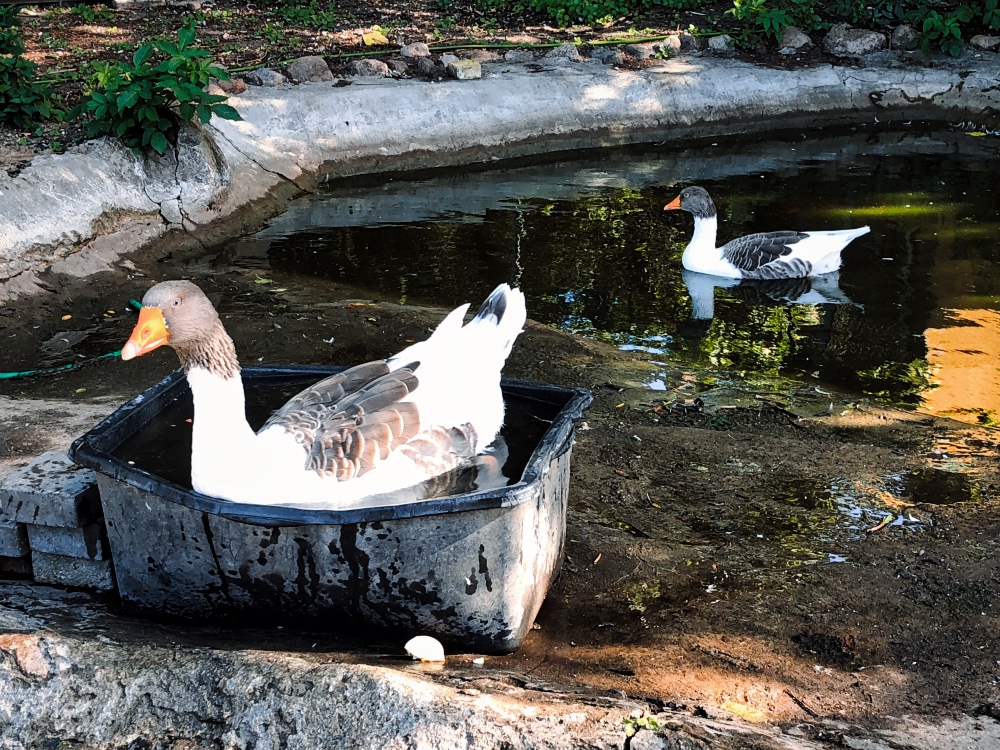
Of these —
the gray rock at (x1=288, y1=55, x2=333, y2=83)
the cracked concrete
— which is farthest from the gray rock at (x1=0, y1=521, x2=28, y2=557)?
the gray rock at (x1=288, y1=55, x2=333, y2=83)

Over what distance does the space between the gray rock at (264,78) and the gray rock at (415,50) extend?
1.56 m

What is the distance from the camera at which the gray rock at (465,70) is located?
35.5ft

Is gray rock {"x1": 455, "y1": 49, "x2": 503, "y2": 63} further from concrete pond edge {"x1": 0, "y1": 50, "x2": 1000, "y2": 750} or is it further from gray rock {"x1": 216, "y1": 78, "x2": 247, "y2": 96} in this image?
gray rock {"x1": 216, "y1": 78, "x2": 247, "y2": 96}

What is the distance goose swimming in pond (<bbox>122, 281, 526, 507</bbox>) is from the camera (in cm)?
325

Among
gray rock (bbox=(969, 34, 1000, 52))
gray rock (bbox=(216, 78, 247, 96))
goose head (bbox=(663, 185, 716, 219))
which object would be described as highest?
gray rock (bbox=(216, 78, 247, 96))

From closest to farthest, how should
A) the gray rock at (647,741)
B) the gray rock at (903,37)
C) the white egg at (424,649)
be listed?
the gray rock at (647,741)
the white egg at (424,649)
the gray rock at (903,37)

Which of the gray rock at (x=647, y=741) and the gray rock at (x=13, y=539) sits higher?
the gray rock at (x=13, y=539)

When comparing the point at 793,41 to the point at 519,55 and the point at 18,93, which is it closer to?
the point at 519,55

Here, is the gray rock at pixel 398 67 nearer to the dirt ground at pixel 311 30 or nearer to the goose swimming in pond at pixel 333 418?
the dirt ground at pixel 311 30

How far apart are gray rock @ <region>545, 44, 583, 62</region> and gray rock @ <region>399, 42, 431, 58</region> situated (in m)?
1.40

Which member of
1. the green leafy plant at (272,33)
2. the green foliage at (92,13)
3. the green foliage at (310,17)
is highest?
the green foliage at (92,13)

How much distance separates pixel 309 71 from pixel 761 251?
533cm

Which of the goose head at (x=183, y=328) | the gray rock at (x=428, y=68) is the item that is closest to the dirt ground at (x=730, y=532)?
the goose head at (x=183, y=328)

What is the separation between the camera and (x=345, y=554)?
124 inches
